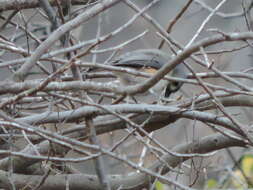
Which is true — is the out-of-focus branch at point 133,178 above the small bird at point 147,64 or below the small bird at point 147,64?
below

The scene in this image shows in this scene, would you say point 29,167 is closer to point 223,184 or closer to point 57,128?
point 57,128

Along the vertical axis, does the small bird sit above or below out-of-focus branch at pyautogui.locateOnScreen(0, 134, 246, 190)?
above

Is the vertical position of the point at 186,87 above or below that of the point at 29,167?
A: above

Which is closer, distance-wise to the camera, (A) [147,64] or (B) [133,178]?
(B) [133,178]

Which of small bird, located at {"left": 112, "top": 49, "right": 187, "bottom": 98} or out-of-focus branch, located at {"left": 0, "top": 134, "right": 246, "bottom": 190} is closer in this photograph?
out-of-focus branch, located at {"left": 0, "top": 134, "right": 246, "bottom": 190}

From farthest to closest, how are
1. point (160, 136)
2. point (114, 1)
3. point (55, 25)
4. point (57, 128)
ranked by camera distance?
1. point (160, 136)
2. point (57, 128)
3. point (55, 25)
4. point (114, 1)

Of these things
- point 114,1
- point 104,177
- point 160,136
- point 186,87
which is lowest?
point 104,177

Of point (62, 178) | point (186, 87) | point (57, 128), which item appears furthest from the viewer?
point (186, 87)

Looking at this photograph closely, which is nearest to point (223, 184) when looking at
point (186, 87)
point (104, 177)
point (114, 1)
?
point (186, 87)

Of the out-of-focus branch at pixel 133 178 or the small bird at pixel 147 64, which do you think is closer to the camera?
the out-of-focus branch at pixel 133 178

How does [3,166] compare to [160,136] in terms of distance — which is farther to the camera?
[160,136]

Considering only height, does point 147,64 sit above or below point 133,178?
above

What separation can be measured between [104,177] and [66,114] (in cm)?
48

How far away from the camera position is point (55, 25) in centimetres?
324
